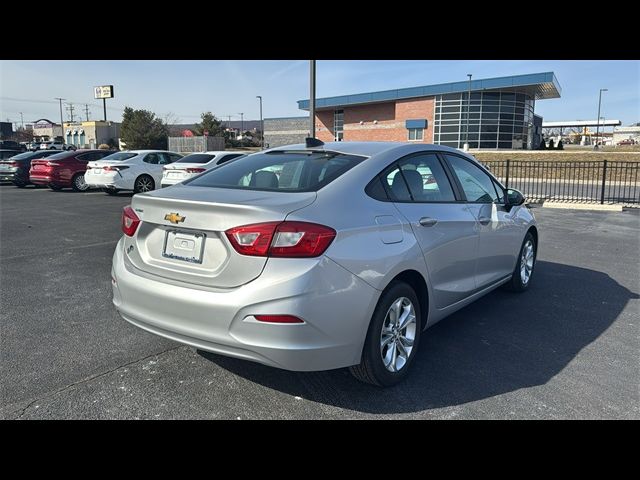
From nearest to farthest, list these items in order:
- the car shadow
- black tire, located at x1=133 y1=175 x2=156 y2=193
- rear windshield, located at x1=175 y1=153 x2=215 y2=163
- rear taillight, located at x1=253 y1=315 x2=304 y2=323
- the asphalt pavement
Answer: rear taillight, located at x1=253 y1=315 x2=304 y2=323
the asphalt pavement
the car shadow
rear windshield, located at x1=175 y1=153 x2=215 y2=163
black tire, located at x1=133 y1=175 x2=156 y2=193

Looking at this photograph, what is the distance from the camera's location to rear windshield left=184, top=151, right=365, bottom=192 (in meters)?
3.37

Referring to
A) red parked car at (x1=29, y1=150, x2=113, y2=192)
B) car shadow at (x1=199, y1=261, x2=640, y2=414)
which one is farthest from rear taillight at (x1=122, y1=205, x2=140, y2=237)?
red parked car at (x1=29, y1=150, x2=113, y2=192)

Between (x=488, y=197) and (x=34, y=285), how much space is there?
5.05 m

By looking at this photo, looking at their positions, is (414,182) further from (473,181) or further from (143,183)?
(143,183)

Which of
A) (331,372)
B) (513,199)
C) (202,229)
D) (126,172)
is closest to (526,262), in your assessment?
(513,199)

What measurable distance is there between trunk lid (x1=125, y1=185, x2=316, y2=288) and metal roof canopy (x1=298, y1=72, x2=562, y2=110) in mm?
43449

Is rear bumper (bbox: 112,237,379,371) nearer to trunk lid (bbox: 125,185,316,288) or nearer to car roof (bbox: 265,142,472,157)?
trunk lid (bbox: 125,185,316,288)

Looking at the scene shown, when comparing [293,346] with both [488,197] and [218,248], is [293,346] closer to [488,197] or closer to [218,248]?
[218,248]

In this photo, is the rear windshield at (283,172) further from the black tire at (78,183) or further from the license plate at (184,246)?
the black tire at (78,183)

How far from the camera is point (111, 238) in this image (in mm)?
8867

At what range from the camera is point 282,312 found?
2.73 meters

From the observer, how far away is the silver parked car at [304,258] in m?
2.77

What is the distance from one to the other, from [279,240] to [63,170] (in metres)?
18.0
